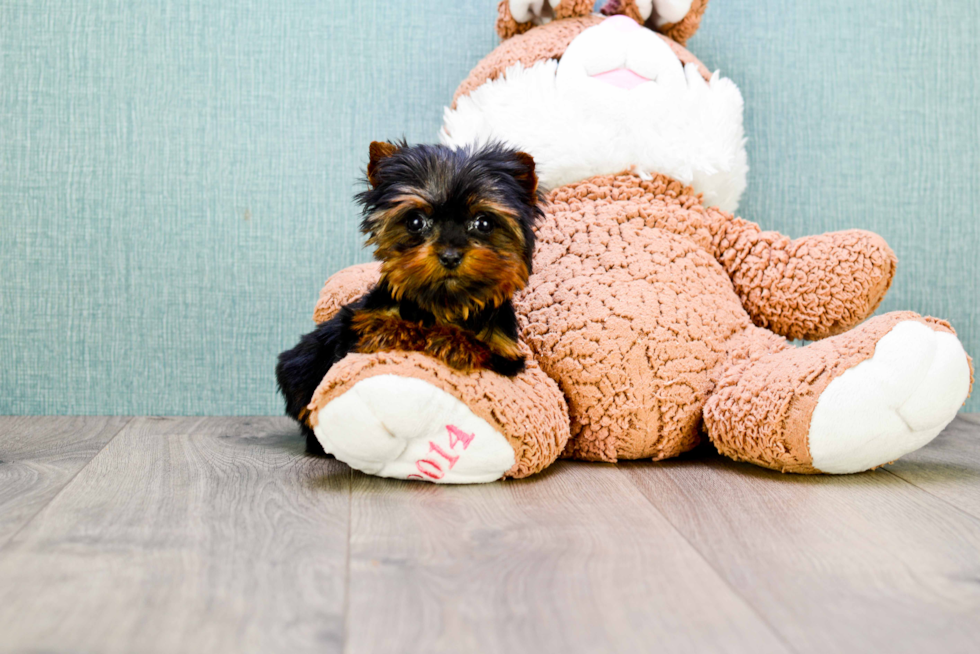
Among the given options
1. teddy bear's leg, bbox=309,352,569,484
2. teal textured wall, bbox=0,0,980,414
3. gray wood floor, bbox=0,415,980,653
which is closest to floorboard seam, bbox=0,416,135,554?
gray wood floor, bbox=0,415,980,653

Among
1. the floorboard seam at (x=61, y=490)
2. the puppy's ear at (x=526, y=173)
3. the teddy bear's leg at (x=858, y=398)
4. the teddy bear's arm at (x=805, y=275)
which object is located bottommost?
the floorboard seam at (x=61, y=490)

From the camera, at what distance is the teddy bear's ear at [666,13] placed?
5.05 ft

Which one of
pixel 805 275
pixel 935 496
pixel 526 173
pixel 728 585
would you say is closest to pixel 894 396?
pixel 935 496

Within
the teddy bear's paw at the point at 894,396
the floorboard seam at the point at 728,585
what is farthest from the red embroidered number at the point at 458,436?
the teddy bear's paw at the point at 894,396

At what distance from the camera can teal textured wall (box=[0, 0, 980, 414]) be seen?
170 cm

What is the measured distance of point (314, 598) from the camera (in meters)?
0.74

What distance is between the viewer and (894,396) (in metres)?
1.11

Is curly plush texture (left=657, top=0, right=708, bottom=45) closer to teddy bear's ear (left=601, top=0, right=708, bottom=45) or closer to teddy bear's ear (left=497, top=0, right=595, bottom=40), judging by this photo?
teddy bear's ear (left=601, top=0, right=708, bottom=45)

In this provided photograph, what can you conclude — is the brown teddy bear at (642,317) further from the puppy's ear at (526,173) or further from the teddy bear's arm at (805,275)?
the puppy's ear at (526,173)

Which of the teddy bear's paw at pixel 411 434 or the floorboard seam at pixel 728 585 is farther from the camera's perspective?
the teddy bear's paw at pixel 411 434

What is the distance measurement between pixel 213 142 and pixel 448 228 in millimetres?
936

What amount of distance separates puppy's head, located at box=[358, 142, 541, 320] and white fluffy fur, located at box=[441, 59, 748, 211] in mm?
354

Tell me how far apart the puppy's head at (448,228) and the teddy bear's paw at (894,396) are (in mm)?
516

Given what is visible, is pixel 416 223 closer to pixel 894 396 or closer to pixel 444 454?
pixel 444 454
